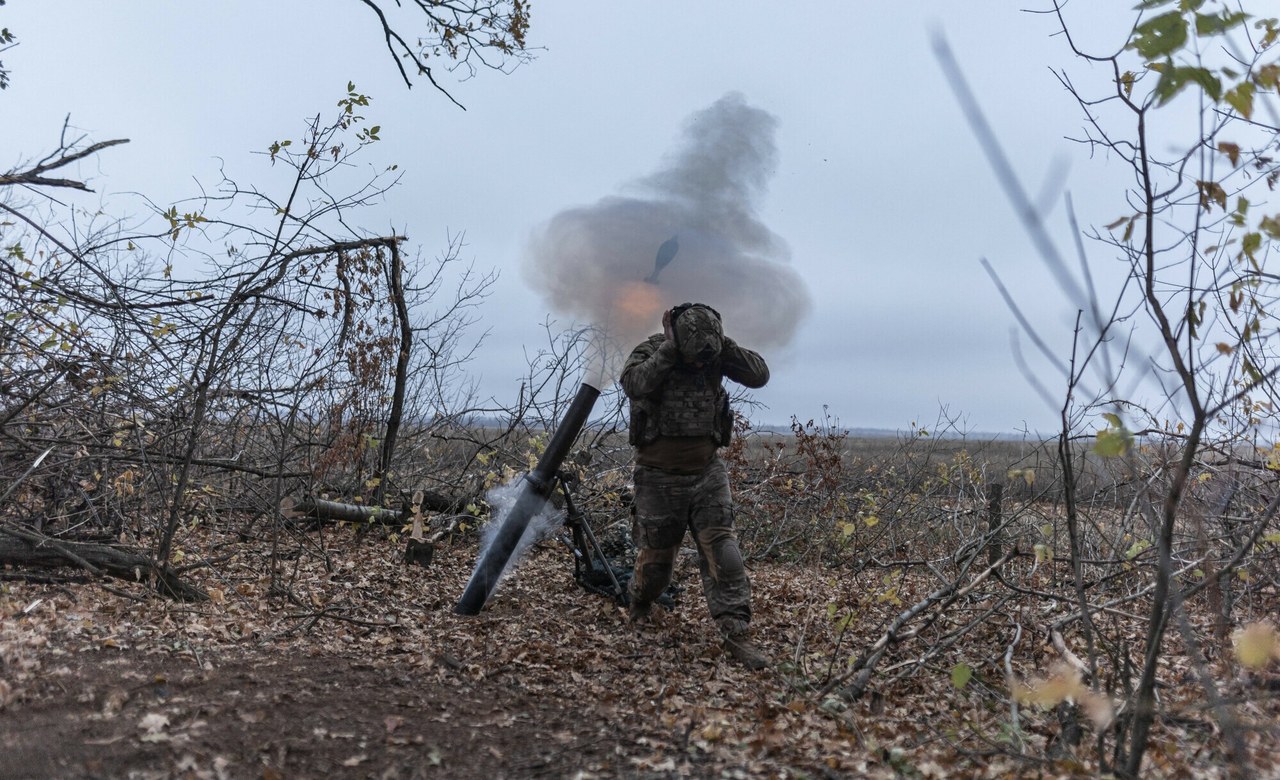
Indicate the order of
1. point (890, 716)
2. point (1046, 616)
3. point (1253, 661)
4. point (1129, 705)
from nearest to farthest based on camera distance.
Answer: point (1253, 661) → point (1129, 705) → point (890, 716) → point (1046, 616)

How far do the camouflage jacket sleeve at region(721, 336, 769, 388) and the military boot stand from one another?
181 cm

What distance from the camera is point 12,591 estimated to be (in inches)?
246

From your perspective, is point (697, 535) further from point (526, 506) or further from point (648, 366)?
point (526, 506)

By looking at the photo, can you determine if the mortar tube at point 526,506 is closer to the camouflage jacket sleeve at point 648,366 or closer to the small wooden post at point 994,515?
the camouflage jacket sleeve at point 648,366

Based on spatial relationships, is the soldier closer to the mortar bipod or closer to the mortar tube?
the mortar tube

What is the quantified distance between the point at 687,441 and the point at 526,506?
1.51 m

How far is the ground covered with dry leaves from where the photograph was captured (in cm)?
384

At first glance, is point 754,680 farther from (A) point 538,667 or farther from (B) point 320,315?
(B) point 320,315

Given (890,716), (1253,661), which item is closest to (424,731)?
(890,716)

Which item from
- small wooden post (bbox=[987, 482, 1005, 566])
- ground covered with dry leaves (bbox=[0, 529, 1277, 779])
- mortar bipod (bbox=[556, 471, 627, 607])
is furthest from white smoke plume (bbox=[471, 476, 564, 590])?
small wooden post (bbox=[987, 482, 1005, 566])

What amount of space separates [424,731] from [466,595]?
2.57 meters

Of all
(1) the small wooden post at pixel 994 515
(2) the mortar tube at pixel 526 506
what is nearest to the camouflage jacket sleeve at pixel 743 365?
(2) the mortar tube at pixel 526 506

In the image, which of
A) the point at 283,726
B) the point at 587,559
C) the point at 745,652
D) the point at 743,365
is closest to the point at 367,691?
the point at 283,726

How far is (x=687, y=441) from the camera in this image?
20.9 ft
